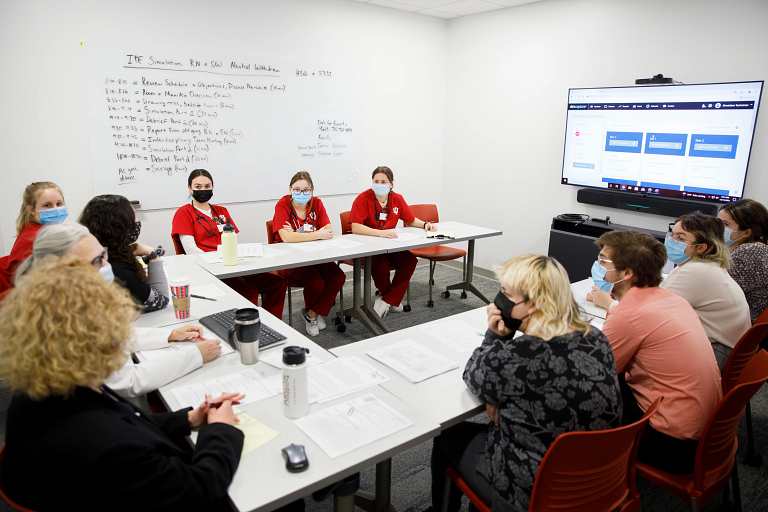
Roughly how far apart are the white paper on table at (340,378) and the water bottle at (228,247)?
4.94ft

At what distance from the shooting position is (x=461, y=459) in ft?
5.28

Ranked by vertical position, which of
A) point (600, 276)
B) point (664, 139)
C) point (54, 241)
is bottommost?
point (600, 276)

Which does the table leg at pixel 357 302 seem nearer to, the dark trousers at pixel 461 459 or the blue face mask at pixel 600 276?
the blue face mask at pixel 600 276

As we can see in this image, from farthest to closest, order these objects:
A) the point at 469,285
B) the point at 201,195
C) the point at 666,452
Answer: the point at 469,285 → the point at 201,195 → the point at 666,452

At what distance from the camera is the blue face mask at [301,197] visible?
12.4ft

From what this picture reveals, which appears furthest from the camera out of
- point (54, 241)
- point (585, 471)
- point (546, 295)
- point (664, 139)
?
point (664, 139)

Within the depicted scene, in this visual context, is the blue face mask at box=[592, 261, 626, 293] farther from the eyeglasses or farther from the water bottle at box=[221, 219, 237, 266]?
the water bottle at box=[221, 219, 237, 266]

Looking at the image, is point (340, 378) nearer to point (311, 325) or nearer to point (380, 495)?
point (380, 495)

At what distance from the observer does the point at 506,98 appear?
17.5 feet

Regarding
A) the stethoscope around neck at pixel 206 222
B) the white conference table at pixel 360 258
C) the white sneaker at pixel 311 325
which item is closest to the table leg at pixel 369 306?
the white conference table at pixel 360 258

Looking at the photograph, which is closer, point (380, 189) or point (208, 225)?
point (208, 225)

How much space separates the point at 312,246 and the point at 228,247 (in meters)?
0.74

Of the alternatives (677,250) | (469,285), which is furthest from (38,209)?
(677,250)

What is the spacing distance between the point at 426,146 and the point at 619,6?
244 centimetres
